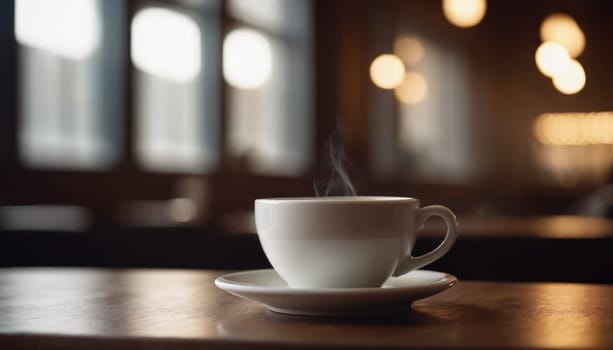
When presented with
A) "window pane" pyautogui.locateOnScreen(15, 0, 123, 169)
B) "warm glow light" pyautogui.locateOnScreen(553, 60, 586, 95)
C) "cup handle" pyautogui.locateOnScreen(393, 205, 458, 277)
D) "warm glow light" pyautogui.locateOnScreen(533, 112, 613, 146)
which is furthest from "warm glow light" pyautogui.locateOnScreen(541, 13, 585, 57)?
"warm glow light" pyautogui.locateOnScreen(533, 112, 613, 146)

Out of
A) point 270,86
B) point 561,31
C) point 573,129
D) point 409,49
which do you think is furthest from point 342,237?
point 573,129

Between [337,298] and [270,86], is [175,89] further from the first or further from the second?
[337,298]

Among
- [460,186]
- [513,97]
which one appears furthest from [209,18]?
[513,97]

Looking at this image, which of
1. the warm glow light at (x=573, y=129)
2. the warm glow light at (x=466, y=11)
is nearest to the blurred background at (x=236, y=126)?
the warm glow light at (x=466, y=11)

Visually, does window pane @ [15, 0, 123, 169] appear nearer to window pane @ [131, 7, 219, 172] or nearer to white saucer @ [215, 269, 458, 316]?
window pane @ [131, 7, 219, 172]

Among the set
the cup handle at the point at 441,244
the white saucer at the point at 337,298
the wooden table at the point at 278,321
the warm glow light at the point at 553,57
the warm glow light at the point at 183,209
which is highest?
the warm glow light at the point at 553,57

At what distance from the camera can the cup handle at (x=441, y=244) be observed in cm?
71

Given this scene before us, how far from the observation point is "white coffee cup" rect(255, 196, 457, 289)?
68 cm

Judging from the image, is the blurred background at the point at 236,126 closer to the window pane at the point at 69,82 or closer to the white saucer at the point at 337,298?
the window pane at the point at 69,82

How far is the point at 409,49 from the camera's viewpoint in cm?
853

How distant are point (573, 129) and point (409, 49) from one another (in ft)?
11.4

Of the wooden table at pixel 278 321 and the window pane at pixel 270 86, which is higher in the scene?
the window pane at pixel 270 86

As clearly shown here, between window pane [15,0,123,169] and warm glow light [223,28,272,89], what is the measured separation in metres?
1.15

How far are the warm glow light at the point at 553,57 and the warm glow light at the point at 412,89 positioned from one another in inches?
107
